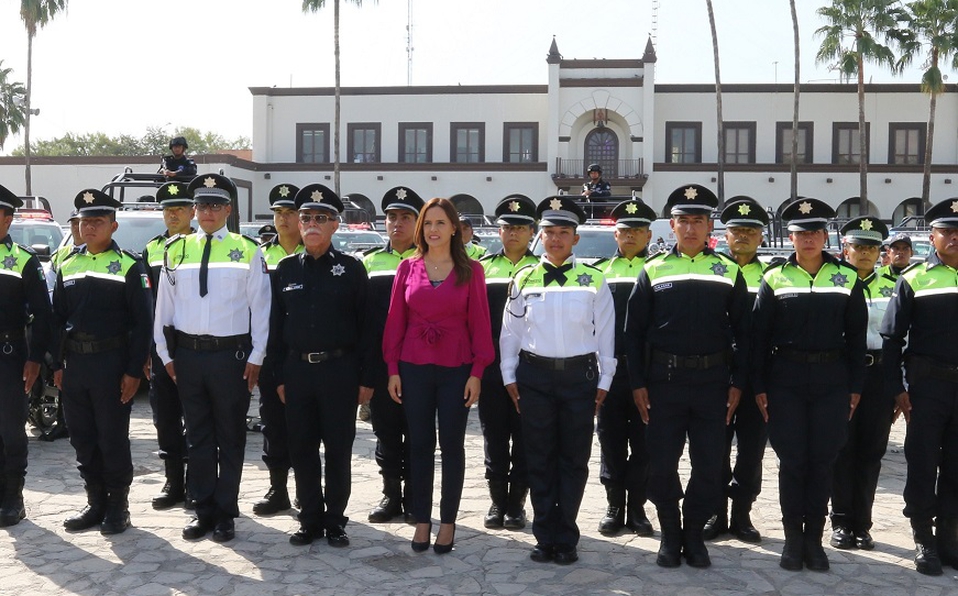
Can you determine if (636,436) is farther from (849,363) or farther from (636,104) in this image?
(636,104)

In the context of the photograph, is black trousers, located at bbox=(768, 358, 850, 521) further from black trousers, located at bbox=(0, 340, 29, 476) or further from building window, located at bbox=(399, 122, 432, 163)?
building window, located at bbox=(399, 122, 432, 163)

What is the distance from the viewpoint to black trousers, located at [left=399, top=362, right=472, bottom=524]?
20.9ft

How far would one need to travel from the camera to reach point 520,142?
40938 mm

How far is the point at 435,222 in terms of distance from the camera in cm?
632

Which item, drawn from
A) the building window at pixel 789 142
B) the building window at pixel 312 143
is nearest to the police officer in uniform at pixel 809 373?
the building window at pixel 789 142

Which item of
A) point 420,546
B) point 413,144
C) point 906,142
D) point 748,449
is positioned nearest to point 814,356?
point 748,449

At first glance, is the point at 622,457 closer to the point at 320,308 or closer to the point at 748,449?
the point at 748,449

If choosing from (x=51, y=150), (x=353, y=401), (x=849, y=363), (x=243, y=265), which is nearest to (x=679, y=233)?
(x=849, y=363)

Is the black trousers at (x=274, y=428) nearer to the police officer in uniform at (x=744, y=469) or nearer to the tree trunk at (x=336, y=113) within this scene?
the police officer in uniform at (x=744, y=469)

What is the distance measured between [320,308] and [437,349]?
804 mm

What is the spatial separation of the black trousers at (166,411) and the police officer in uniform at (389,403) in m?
1.44

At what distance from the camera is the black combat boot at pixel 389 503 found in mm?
7184

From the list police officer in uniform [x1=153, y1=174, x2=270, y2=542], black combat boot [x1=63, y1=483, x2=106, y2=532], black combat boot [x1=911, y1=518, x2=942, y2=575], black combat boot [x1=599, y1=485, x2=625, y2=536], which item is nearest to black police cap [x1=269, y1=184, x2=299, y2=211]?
police officer in uniform [x1=153, y1=174, x2=270, y2=542]

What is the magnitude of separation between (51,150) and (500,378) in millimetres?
72624
